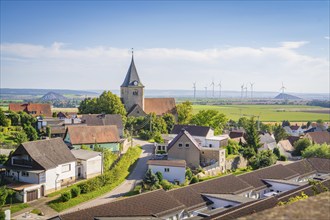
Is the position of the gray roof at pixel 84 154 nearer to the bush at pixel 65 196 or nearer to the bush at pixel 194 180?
the bush at pixel 65 196

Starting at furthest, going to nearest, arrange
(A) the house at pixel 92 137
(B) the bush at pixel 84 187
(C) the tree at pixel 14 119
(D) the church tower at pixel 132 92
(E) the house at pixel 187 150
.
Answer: (D) the church tower at pixel 132 92 → (C) the tree at pixel 14 119 → (A) the house at pixel 92 137 → (E) the house at pixel 187 150 → (B) the bush at pixel 84 187

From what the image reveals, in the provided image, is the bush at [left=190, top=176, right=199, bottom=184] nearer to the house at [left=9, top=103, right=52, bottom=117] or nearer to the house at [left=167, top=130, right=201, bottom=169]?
the house at [left=167, top=130, right=201, bottom=169]

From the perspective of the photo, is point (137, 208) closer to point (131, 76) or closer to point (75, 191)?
point (75, 191)

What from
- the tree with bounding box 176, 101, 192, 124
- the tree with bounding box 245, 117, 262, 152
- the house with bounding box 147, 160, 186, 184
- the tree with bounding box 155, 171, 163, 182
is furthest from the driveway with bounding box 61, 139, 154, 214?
the tree with bounding box 176, 101, 192, 124

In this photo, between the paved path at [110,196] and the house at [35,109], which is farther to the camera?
the house at [35,109]

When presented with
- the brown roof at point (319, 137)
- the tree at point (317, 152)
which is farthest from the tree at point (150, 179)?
the brown roof at point (319, 137)

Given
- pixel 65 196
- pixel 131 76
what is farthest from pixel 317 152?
pixel 131 76
